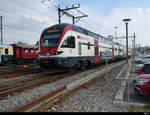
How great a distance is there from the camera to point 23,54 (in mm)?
21578

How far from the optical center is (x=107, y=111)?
4.01m

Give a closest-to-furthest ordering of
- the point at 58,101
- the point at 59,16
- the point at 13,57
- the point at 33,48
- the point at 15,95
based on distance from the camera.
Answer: the point at 58,101
the point at 15,95
the point at 59,16
the point at 13,57
the point at 33,48

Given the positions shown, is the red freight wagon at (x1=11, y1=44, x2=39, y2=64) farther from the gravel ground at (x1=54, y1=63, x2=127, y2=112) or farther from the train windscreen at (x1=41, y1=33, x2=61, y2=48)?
the gravel ground at (x1=54, y1=63, x2=127, y2=112)

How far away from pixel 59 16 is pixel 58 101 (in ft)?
47.8

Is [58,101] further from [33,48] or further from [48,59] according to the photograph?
[33,48]

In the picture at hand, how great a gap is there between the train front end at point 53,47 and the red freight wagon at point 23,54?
12.5m

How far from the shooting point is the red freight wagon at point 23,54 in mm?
21170

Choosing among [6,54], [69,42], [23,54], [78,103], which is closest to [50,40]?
[69,42]

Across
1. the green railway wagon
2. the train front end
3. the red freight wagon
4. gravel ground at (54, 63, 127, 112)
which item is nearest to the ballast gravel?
gravel ground at (54, 63, 127, 112)

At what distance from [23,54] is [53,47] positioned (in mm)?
13853

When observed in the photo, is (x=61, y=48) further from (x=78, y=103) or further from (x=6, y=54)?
(x=6, y=54)

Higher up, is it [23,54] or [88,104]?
[23,54]

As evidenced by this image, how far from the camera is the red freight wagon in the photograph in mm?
21170

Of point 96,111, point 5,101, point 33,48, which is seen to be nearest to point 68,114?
point 96,111
